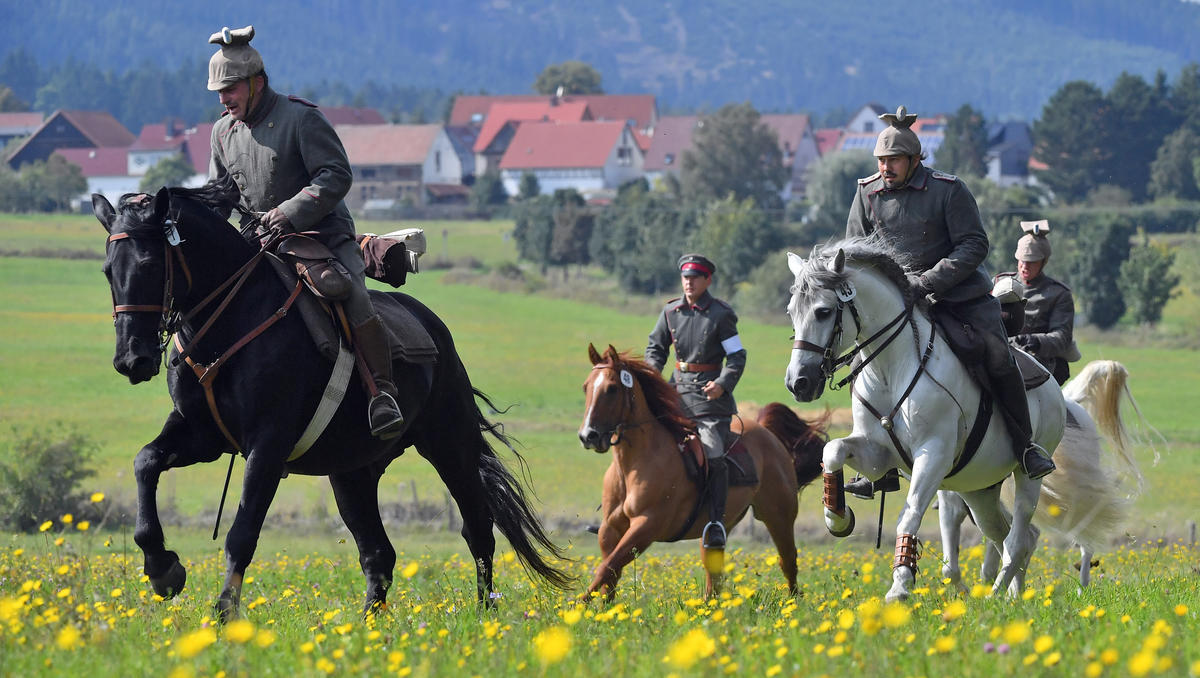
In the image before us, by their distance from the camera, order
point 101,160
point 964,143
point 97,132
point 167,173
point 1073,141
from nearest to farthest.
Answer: point 167,173, point 1073,141, point 964,143, point 101,160, point 97,132

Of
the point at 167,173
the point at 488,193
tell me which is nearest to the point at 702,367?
the point at 488,193

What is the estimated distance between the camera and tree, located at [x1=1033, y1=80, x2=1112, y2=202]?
128 meters

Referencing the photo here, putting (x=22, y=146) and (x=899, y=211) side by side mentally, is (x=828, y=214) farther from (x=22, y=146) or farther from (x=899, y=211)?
(x=22, y=146)

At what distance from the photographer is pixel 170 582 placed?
7852 mm

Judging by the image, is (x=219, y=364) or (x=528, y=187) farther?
(x=528, y=187)

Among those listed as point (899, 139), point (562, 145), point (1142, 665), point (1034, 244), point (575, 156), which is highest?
point (899, 139)

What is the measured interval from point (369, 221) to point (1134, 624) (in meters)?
108

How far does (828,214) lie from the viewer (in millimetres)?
99750

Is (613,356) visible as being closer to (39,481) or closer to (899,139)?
(899,139)

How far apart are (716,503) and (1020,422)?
10.1ft

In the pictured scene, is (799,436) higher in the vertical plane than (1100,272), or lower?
higher

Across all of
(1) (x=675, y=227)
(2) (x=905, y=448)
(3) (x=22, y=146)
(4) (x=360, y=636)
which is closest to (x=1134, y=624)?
(2) (x=905, y=448)

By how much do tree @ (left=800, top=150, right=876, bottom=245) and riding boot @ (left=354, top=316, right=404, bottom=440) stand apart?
8655cm

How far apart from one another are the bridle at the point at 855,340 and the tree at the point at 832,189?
85631 mm
